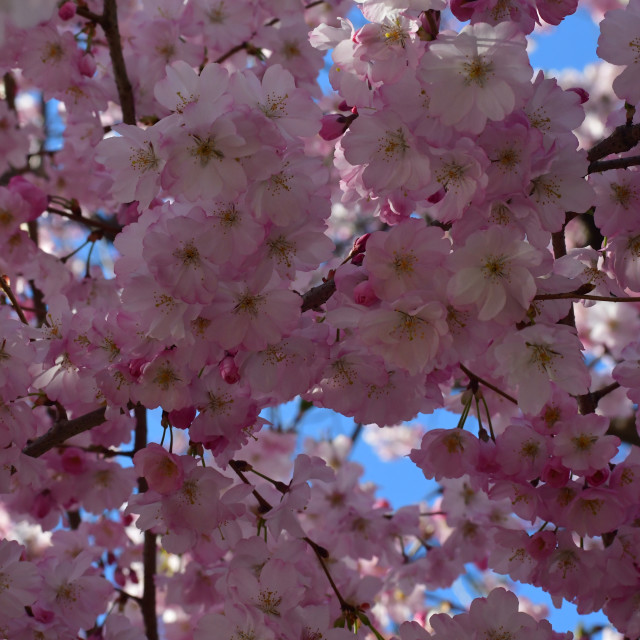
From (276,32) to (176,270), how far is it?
5.75 feet

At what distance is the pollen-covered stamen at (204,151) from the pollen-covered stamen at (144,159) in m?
0.18

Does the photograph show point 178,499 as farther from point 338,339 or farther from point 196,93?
point 196,93

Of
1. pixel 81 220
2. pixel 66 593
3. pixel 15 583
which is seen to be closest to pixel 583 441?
pixel 15 583

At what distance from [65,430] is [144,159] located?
25.8 inches

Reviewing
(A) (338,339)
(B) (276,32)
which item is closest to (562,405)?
Result: (A) (338,339)

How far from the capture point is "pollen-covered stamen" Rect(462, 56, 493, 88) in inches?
55.6

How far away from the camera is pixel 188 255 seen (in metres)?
1.45

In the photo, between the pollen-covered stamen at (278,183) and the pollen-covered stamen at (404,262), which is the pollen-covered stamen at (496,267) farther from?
the pollen-covered stamen at (278,183)

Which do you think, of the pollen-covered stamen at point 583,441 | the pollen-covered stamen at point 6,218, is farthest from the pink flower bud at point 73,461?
the pollen-covered stamen at point 583,441

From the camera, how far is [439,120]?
147 cm

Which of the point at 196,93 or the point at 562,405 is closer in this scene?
the point at 196,93

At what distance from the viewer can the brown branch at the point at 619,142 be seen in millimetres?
1671

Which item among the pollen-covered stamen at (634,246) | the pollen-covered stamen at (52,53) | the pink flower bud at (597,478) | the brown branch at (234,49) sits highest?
the brown branch at (234,49)

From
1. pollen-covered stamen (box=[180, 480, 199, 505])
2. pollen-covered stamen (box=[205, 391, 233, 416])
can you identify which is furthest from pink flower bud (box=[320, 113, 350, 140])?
pollen-covered stamen (box=[180, 480, 199, 505])
